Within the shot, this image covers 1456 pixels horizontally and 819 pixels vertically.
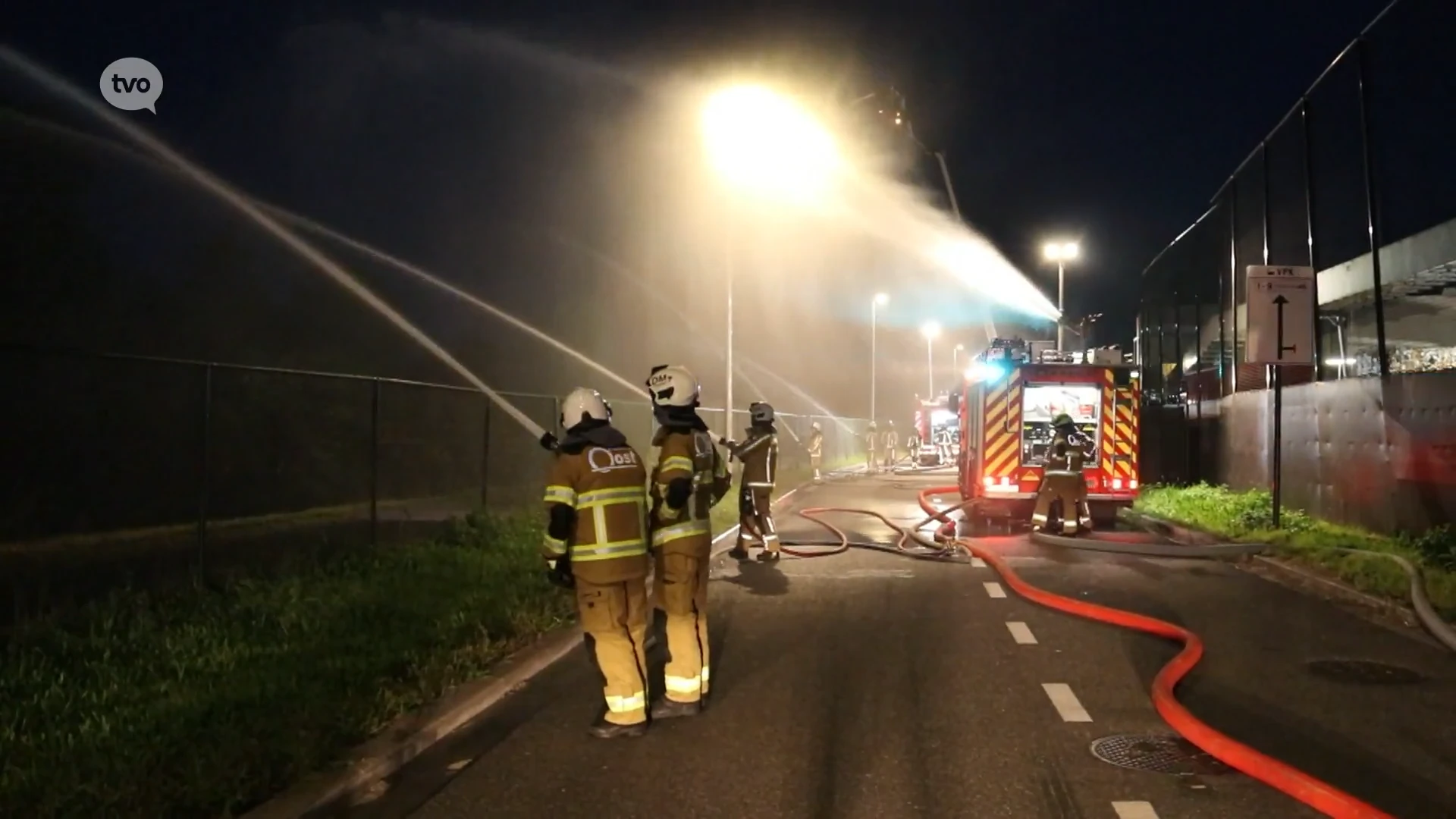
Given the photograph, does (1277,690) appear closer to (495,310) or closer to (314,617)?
(314,617)

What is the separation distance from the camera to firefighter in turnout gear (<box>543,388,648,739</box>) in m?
5.57

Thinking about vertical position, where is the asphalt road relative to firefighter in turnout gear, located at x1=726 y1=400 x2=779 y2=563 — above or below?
below

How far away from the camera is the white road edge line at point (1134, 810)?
445 centimetres

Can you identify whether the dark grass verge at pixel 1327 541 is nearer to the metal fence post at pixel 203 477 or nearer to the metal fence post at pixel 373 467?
the metal fence post at pixel 373 467

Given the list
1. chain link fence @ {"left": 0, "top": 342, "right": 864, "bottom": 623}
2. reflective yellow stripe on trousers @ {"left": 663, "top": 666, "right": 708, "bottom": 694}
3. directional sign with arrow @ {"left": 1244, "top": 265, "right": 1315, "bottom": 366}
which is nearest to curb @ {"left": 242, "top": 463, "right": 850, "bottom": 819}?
reflective yellow stripe on trousers @ {"left": 663, "top": 666, "right": 708, "bottom": 694}

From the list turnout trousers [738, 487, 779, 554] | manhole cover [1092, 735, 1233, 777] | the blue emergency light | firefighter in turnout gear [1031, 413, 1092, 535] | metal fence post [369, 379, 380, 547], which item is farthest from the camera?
the blue emergency light

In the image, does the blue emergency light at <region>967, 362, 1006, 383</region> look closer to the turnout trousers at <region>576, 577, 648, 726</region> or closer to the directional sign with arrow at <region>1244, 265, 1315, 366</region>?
the directional sign with arrow at <region>1244, 265, 1315, 366</region>

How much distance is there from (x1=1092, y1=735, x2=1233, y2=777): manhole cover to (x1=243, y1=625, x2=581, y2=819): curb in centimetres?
328

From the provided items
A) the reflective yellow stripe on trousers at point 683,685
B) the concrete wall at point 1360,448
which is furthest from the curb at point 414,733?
the concrete wall at point 1360,448

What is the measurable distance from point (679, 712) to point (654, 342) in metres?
43.2

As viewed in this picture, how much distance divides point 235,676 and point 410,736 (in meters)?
1.40

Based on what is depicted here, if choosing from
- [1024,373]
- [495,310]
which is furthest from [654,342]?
[1024,373]

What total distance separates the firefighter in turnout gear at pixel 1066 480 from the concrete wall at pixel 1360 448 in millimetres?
3049

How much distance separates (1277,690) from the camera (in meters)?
6.57
